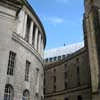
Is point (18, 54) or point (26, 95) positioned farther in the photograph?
point (26, 95)

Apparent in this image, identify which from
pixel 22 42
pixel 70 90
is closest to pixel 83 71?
pixel 70 90

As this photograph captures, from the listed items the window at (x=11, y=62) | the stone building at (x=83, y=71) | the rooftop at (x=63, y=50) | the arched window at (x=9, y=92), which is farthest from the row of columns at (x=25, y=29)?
the rooftop at (x=63, y=50)

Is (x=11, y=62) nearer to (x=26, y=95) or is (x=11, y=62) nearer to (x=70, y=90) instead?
(x=26, y=95)

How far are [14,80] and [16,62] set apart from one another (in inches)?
79.5

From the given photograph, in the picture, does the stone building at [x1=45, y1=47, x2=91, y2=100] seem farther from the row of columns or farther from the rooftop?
the rooftop

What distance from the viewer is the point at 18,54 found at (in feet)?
69.5

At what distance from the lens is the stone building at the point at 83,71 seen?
104 ft

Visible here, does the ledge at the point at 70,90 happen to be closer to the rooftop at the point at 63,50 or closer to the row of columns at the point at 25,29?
the row of columns at the point at 25,29

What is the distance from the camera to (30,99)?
22.7 metres

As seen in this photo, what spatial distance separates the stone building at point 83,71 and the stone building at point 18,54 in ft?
33.7

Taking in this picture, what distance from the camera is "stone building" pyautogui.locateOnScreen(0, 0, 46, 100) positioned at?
17.6m

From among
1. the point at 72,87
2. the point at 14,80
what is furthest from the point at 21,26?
the point at 72,87

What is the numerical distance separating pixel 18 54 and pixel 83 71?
21293 millimetres

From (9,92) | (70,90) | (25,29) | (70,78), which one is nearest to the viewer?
(9,92)
